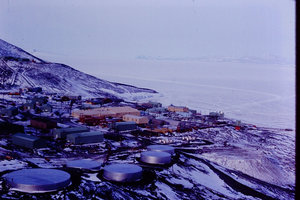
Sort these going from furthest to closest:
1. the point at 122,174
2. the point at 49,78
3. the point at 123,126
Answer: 1. the point at 49,78
2. the point at 123,126
3. the point at 122,174

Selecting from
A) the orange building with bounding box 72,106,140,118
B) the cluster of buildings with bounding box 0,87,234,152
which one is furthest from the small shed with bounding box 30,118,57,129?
the orange building with bounding box 72,106,140,118

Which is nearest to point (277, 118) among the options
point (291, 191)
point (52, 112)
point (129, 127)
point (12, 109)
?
point (129, 127)

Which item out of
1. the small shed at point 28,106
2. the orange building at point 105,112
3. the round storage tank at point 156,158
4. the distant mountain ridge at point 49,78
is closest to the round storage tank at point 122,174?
the round storage tank at point 156,158

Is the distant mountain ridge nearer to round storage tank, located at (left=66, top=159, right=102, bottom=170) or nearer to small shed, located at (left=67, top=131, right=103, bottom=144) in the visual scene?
small shed, located at (left=67, top=131, right=103, bottom=144)

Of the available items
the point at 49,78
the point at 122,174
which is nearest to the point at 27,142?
the point at 122,174

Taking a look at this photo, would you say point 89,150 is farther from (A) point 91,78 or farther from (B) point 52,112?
(A) point 91,78

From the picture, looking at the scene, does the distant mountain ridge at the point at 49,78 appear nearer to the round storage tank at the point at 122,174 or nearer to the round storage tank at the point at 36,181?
the round storage tank at the point at 122,174

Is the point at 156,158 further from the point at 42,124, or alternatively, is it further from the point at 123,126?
the point at 42,124
